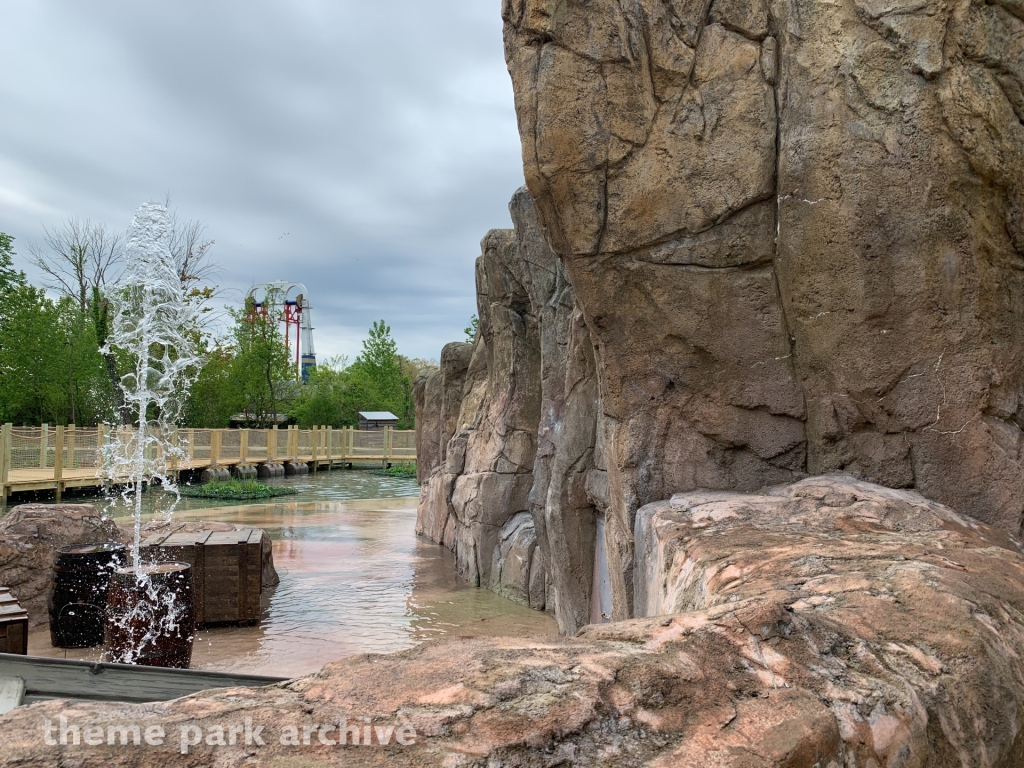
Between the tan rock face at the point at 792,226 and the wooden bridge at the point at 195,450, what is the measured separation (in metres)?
15.3

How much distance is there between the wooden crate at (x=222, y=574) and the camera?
256 inches

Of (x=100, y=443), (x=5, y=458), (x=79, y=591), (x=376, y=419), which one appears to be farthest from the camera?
(x=376, y=419)

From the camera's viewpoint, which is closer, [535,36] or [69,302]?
[535,36]

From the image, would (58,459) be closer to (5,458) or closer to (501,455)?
(5,458)

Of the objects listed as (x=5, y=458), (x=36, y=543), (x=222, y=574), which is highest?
(x=5, y=458)

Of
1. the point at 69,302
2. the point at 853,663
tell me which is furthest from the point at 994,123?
the point at 69,302

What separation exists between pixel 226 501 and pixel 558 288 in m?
12.7

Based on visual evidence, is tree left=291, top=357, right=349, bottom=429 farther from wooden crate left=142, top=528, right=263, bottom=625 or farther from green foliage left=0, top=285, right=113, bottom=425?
wooden crate left=142, top=528, right=263, bottom=625

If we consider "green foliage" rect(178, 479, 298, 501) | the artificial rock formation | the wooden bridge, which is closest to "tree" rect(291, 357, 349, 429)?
the wooden bridge

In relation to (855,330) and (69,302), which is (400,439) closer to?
(69,302)

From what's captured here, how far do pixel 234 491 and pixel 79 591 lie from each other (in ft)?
43.2

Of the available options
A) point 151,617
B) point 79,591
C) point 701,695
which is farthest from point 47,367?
point 701,695

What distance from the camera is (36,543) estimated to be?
22.1ft

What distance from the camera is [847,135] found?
154 inches
